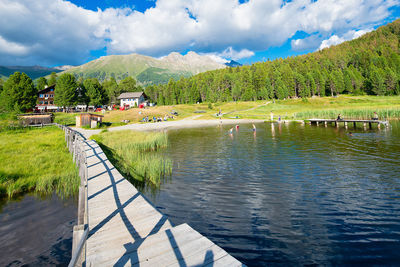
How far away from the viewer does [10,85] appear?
73.3m

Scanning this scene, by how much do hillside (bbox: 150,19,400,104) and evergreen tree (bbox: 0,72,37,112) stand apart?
75.3 m

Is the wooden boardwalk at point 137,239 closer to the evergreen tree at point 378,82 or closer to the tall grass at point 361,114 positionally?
the tall grass at point 361,114

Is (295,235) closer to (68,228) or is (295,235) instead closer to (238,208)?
(238,208)

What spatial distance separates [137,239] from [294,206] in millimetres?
7748

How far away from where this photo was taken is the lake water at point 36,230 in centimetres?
705

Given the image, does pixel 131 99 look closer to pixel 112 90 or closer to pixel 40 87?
pixel 112 90

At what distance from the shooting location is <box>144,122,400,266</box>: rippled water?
7.13 metres

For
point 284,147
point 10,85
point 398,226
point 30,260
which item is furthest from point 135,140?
point 10,85

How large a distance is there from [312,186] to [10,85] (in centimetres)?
9648

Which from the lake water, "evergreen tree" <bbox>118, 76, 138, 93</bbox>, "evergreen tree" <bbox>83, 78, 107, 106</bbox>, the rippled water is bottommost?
the rippled water

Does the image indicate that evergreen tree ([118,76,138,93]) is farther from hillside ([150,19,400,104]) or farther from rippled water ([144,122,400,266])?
rippled water ([144,122,400,266])

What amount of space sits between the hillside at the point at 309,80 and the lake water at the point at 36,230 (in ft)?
402

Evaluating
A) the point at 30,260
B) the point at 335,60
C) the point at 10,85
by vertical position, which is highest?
the point at 335,60

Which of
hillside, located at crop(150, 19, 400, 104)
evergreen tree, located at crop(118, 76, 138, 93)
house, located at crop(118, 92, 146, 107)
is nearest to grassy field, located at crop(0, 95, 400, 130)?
hillside, located at crop(150, 19, 400, 104)
